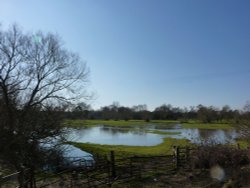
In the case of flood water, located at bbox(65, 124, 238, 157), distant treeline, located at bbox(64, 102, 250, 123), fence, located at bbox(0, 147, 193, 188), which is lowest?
fence, located at bbox(0, 147, 193, 188)

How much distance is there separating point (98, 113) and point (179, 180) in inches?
5658

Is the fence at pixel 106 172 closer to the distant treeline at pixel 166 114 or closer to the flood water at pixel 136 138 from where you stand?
the flood water at pixel 136 138

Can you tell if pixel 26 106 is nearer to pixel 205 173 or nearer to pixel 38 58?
pixel 38 58

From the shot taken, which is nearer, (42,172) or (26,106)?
(42,172)

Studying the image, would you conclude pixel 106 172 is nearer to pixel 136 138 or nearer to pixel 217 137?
pixel 217 137

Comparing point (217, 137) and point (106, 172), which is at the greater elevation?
point (217, 137)

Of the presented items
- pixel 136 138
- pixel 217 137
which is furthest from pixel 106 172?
pixel 136 138

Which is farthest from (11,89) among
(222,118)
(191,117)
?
(191,117)

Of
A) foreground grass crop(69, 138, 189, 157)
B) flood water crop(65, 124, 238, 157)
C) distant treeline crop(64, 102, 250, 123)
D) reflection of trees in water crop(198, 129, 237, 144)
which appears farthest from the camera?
distant treeline crop(64, 102, 250, 123)

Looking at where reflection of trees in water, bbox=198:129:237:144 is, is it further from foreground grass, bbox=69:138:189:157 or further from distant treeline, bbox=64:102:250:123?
distant treeline, bbox=64:102:250:123

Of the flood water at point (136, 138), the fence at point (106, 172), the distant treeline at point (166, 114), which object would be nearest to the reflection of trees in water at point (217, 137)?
the flood water at point (136, 138)

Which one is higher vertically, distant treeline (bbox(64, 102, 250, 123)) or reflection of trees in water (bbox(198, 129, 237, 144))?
distant treeline (bbox(64, 102, 250, 123))

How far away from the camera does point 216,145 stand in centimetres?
2083

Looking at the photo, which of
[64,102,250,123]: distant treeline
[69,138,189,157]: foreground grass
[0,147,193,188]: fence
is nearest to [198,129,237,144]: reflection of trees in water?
[0,147,193,188]: fence
